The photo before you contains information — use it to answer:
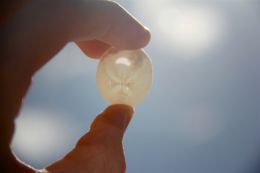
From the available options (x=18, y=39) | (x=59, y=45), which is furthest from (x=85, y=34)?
(x=18, y=39)

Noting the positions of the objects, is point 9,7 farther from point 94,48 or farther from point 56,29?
point 94,48

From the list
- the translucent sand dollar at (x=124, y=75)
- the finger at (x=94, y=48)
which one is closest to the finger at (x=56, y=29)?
the translucent sand dollar at (x=124, y=75)

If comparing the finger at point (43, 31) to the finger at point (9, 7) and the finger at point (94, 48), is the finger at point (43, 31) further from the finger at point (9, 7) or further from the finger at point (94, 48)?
the finger at point (94, 48)

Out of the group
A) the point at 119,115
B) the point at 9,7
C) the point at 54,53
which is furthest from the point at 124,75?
the point at 9,7

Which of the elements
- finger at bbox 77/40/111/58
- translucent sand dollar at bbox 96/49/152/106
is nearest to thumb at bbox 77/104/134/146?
translucent sand dollar at bbox 96/49/152/106

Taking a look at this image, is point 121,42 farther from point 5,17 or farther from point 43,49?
point 5,17
